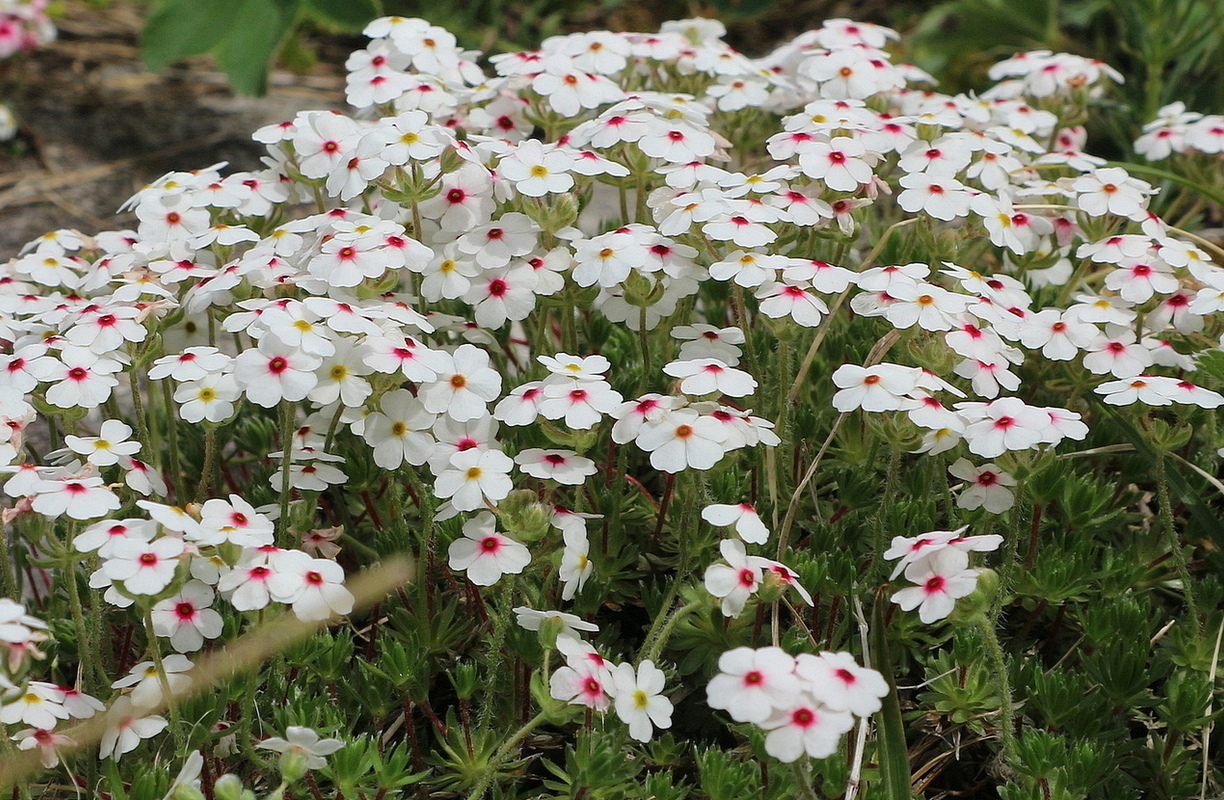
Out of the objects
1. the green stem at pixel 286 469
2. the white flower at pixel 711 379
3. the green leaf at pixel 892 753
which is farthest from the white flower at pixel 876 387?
the green stem at pixel 286 469

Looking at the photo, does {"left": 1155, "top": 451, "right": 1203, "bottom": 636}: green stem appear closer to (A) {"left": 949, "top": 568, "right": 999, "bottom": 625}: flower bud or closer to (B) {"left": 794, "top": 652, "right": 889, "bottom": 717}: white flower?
(A) {"left": 949, "top": 568, "right": 999, "bottom": 625}: flower bud

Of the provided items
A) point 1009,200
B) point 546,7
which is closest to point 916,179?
point 1009,200

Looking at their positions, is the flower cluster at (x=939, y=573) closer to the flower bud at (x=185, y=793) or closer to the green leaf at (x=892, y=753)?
the green leaf at (x=892, y=753)

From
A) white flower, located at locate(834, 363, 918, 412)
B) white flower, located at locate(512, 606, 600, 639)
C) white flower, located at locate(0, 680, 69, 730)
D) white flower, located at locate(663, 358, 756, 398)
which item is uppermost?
white flower, located at locate(834, 363, 918, 412)

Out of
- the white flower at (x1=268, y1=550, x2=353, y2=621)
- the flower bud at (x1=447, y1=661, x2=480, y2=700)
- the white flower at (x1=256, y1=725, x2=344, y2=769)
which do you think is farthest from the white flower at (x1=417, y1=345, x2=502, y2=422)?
the white flower at (x1=256, y1=725, x2=344, y2=769)

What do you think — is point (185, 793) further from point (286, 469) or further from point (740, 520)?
point (740, 520)

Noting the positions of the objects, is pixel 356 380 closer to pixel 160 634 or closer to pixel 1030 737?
pixel 160 634
